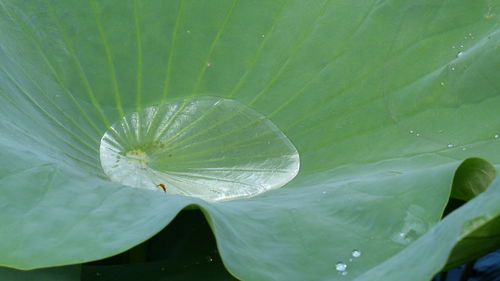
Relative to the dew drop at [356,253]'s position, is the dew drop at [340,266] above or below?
below

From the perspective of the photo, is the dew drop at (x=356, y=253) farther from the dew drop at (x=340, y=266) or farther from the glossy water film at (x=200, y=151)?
the glossy water film at (x=200, y=151)

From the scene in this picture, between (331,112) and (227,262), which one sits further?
(331,112)

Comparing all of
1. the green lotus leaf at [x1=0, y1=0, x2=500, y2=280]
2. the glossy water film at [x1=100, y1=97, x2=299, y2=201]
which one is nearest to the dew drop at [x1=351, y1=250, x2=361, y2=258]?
the green lotus leaf at [x1=0, y1=0, x2=500, y2=280]

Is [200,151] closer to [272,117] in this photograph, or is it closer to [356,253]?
[272,117]

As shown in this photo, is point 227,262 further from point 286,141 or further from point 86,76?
point 86,76

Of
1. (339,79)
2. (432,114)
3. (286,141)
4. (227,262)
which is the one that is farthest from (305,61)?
(227,262)

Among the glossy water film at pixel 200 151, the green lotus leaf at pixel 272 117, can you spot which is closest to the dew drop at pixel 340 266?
the green lotus leaf at pixel 272 117

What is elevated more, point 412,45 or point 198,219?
point 412,45

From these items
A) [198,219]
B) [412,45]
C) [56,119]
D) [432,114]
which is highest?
[412,45]
